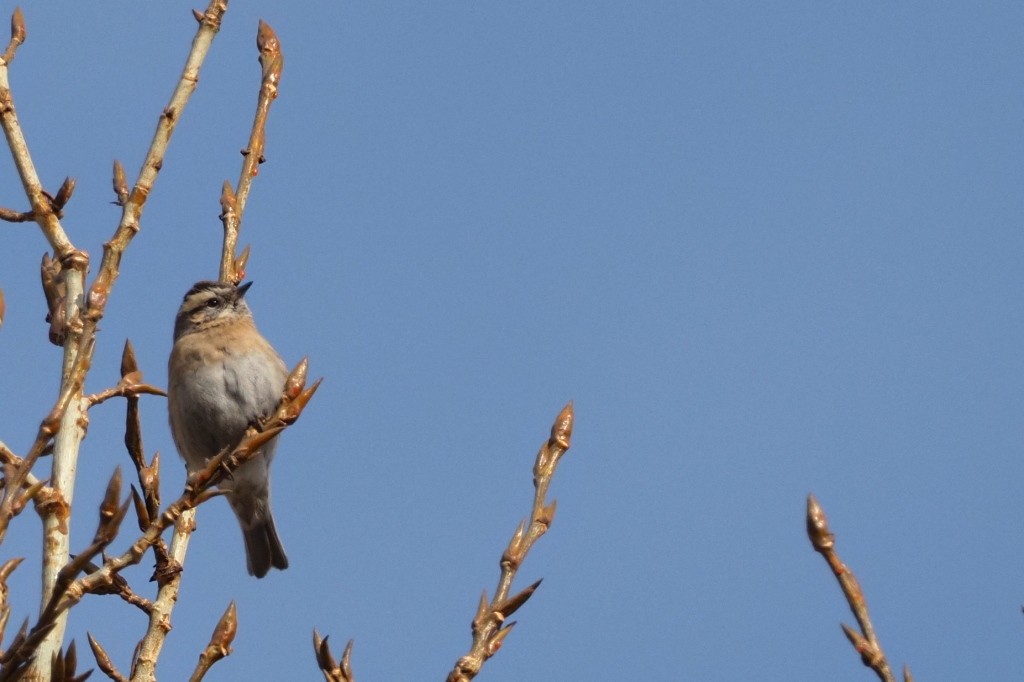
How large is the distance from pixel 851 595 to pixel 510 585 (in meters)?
1.25

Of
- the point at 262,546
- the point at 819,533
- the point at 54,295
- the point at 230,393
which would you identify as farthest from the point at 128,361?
the point at 262,546

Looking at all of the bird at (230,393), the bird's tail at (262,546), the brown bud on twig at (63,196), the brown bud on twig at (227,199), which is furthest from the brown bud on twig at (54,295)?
the bird's tail at (262,546)

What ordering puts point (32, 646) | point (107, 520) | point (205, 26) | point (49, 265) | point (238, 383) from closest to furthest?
point (32, 646) < point (107, 520) < point (49, 265) < point (205, 26) < point (238, 383)

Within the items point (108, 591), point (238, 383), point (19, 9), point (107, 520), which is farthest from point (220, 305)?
point (107, 520)

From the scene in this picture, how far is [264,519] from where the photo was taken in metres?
9.77

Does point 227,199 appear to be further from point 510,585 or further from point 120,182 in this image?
point 510,585

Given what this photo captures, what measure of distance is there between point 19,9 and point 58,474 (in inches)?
91.9

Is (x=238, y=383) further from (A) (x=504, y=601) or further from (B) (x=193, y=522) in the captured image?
(A) (x=504, y=601)

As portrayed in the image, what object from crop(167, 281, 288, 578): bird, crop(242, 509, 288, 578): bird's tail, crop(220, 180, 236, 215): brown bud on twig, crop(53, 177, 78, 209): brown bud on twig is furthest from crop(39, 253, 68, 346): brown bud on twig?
crop(242, 509, 288, 578): bird's tail

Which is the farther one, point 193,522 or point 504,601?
point 193,522

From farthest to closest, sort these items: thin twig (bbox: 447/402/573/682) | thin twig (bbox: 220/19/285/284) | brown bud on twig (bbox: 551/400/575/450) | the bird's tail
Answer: the bird's tail
thin twig (bbox: 220/19/285/284)
brown bud on twig (bbox: 551/400/575/450)
thin twig (bbox: 447/402/573/682)

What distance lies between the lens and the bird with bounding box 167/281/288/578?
9086 mm

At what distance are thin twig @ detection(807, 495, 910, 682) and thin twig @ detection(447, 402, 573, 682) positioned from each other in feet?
3.22

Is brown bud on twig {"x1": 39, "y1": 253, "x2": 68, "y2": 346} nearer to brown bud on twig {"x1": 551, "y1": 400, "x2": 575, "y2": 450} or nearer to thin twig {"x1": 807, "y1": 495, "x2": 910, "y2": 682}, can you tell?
brown bud on twig {"x1": 551, "y1": 400, "x2": 575, "y2": 450}
